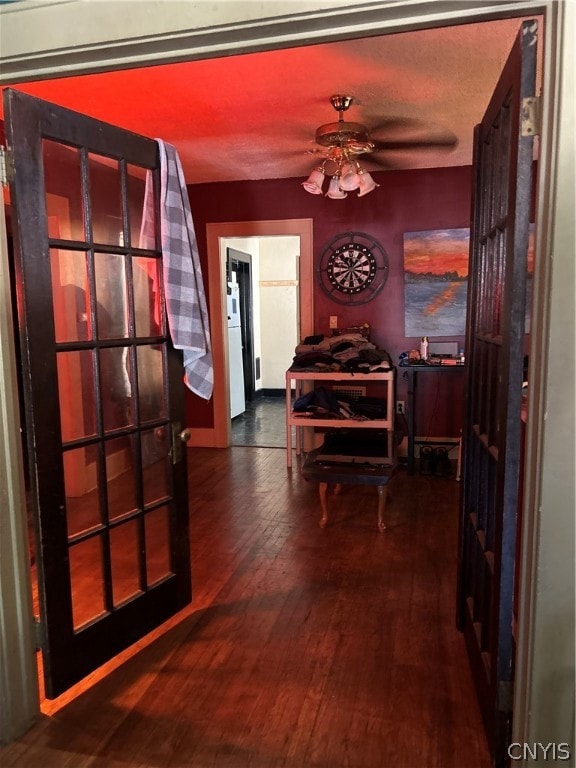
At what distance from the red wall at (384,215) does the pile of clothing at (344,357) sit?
45 cm

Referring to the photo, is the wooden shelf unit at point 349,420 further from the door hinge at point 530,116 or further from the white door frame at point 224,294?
the door hinge at point 530,116

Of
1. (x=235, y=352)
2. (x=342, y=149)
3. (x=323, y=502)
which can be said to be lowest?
(x=323, y=502)

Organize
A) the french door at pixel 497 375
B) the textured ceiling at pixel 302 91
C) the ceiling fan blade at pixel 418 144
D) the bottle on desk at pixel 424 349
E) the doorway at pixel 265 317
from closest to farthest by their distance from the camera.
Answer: the french door at pixel 497 375
the textured ceiling at pixel 302 91
the ceiling fan blade at pixel 418 144
the bottle on desk at pixel 424 349
the doorway at pixel 265 317

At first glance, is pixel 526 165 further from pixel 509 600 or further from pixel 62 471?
pixel 62 471

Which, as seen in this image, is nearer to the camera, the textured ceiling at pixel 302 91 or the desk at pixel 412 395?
the textured ceiling at pixel 302 91

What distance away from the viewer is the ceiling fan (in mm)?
3389

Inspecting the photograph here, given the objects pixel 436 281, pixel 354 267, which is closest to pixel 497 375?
pixel 436 281

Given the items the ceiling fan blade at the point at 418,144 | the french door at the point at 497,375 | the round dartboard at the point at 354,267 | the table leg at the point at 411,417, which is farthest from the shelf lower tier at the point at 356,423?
the french door at the point at 497,375

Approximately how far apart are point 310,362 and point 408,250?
136 centimetres

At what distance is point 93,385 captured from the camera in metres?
2.01

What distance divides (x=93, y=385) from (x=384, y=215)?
3.67m

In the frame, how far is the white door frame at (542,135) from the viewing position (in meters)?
1.26

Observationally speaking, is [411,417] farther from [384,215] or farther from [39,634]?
[39,634]

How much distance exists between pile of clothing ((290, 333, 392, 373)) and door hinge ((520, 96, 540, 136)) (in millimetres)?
3159
